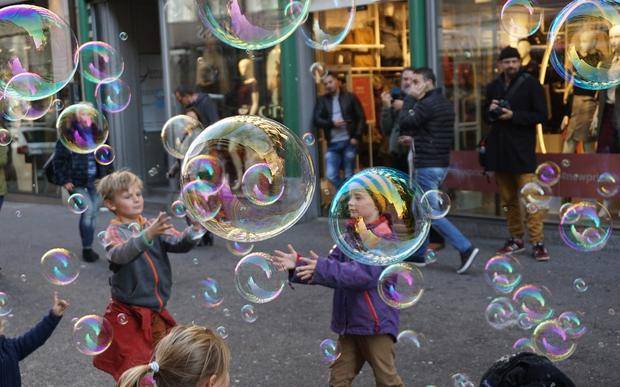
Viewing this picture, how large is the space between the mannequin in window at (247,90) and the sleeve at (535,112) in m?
4.49

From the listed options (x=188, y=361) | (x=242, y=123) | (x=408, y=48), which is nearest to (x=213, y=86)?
(x=408, y=48)

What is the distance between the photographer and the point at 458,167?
32.1ft

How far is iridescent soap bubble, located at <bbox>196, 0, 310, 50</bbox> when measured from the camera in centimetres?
542

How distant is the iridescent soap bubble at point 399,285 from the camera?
4.28 m

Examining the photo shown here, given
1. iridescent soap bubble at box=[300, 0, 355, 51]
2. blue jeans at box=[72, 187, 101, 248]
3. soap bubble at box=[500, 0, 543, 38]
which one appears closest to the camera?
soap bubble at box=[500, 0, 543, 38]

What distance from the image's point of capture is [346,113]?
404 inches

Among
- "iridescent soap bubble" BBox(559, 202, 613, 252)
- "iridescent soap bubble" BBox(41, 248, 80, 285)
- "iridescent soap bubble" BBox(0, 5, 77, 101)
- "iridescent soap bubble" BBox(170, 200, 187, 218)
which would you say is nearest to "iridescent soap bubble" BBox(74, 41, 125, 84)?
"iridescent soap bubble" BBox(0, 5, 77, 101)

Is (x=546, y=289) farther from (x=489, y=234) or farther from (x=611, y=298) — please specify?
(x=489, y=234)

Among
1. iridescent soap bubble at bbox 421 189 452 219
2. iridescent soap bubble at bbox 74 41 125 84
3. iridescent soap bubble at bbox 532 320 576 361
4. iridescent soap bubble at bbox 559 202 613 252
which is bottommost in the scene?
iridescent soap bubble at bbox 532 320 576 361

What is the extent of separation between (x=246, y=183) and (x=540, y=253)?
448 centimetres

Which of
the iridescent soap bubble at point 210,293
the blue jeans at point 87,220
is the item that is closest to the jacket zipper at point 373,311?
the iridescent soap bubble at point 210,293

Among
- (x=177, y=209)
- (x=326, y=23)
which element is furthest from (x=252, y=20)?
(x=326, y=23)

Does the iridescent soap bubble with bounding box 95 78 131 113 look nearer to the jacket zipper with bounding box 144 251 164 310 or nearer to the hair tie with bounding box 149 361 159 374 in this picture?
the jacket zipper with bounding box 144 251 164 310

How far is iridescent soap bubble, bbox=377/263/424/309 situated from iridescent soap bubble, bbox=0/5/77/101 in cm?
286
